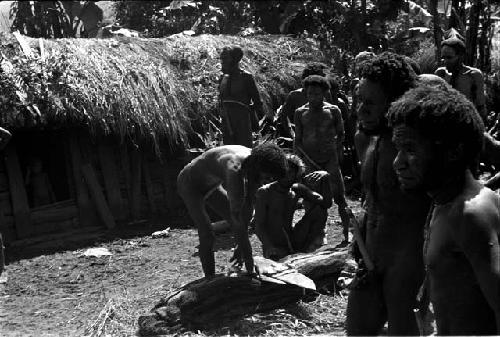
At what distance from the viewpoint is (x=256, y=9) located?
1602 centimetres

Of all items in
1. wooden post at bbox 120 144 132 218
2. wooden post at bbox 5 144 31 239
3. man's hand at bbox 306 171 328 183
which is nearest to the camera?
man's hand at bbox 306 171 328 183

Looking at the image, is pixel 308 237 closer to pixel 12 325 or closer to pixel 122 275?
pixel 122 275

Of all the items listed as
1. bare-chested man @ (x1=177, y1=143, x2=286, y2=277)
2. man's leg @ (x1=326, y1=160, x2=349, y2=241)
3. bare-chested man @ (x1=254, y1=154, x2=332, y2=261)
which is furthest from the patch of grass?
man's leg @ (x1=326, y1=160, x2=349, y2=241)

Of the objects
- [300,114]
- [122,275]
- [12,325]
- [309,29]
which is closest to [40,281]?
[122,275]

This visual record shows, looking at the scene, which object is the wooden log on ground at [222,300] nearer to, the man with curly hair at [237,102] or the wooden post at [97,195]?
the man with curly hair at [237,102]

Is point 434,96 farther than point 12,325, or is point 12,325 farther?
point 12,325

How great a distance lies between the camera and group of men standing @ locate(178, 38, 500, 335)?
265 centimetres

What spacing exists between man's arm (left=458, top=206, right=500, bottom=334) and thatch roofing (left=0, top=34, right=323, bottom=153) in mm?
7777

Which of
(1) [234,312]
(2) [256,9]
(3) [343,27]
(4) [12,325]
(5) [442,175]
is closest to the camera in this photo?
(5) [442,175]

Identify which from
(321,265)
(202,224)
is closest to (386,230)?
(321,265)

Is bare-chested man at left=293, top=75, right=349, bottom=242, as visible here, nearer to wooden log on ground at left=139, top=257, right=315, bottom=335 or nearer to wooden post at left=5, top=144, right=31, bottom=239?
wooden log on ground at left=139, top=257, right=315, bottom=335

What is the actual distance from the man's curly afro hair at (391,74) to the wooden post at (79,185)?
7.09 metres

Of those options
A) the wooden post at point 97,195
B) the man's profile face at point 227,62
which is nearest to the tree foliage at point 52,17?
the wooden post at point 97,195

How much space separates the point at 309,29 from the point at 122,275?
775 centimetres
